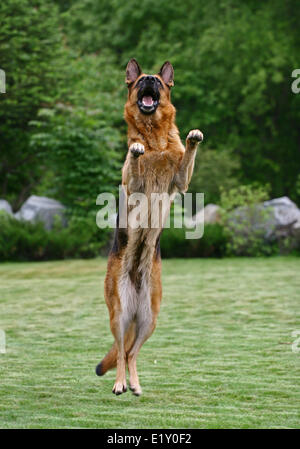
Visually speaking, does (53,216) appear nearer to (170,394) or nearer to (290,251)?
(290,251)

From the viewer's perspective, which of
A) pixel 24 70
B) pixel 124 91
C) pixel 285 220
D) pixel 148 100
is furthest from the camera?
pixel 124 91

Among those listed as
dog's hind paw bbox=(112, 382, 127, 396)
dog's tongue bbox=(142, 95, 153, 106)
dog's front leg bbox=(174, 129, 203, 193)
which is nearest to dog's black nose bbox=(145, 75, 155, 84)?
dog's tongue bbox=(142, 95, 153, 106)

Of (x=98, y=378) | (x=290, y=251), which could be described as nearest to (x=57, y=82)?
(x=290, y=251)

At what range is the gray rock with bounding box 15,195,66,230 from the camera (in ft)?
66.2

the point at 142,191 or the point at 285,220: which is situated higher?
the point at 285,220

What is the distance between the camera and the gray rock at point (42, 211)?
20.2m

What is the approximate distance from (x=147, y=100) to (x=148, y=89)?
0.27ft

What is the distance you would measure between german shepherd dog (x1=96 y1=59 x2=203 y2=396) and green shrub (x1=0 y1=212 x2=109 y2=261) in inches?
526

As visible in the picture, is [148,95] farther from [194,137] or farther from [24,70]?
[24,70]

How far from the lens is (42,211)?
67.0 ft

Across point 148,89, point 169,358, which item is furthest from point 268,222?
point 148,89

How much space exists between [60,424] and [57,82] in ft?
65.6

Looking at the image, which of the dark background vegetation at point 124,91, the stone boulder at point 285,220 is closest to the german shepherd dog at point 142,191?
the dark background vegetation at point 124,91

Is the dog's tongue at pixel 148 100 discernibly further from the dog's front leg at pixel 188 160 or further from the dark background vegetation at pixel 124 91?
the dark background vegetation at pixel 124 91
